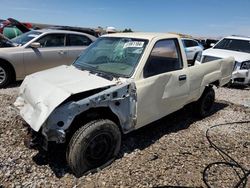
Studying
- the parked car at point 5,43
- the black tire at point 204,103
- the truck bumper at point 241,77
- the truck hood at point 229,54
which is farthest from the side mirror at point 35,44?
the truck bumper at point 241,77

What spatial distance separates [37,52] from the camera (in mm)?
7992

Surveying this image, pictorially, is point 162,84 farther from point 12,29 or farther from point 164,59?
point 12,29

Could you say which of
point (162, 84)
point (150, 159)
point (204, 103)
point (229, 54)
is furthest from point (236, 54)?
point (150, 159)

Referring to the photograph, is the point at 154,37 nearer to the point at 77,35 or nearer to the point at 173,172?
the point at 173,172

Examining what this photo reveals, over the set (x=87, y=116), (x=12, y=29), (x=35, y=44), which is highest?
(x=35, y=44)

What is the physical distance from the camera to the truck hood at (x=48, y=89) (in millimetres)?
3201

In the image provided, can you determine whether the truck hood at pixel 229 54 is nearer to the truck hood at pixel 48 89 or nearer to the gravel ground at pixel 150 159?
the gravel ground at pixel 150 159

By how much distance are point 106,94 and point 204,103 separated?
9.89 feet

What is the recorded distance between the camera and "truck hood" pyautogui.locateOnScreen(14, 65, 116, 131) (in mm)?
3201

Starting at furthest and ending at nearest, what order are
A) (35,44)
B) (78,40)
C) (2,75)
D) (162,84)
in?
(78,40) < (35,44) < (2,75) < (162,84)

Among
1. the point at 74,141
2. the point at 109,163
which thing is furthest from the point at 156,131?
the point at 74,141

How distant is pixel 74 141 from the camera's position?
3.31m

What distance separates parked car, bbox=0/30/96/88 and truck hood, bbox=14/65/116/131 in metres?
3.82

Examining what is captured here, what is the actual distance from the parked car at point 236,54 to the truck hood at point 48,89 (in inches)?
240
